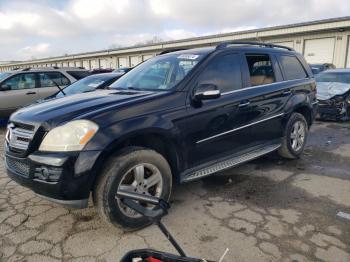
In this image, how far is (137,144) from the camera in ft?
10.4

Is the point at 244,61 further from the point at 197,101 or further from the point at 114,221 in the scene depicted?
the point at 114,221

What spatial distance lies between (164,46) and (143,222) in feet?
104

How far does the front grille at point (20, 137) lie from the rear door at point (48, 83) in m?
6.36

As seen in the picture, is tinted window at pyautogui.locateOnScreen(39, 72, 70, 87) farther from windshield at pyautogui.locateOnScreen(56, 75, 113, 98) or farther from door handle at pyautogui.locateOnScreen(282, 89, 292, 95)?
door handle at pyautogui.locateOnScreen(282, 89, 292, 95)

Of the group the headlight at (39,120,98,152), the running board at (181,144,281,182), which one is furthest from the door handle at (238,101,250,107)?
the headlight at (39,120,98,152)

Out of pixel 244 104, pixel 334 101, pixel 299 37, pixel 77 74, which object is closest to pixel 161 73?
pixel 244 104

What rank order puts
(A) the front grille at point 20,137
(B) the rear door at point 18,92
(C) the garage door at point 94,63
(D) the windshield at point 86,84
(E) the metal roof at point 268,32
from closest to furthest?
(A) the front grille at point 20,137
(D) the windshield at point 86,84
(B) the rear door at point 18,92
(E) the metal roof at point 268,32
(C) the garage door at point 94,63

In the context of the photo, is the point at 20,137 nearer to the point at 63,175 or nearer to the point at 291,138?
the point at 63,175

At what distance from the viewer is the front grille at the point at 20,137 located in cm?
288

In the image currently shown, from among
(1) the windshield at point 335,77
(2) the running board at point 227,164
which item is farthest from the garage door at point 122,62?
(2) the running board at point 227,164

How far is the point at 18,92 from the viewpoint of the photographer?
8.66 metres

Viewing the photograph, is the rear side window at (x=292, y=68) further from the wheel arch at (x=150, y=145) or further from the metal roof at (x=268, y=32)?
the metal roof at (x=268, y=32)

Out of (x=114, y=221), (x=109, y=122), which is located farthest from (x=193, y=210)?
(x=109, y=122)

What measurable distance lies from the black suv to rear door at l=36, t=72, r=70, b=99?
5625 mm
